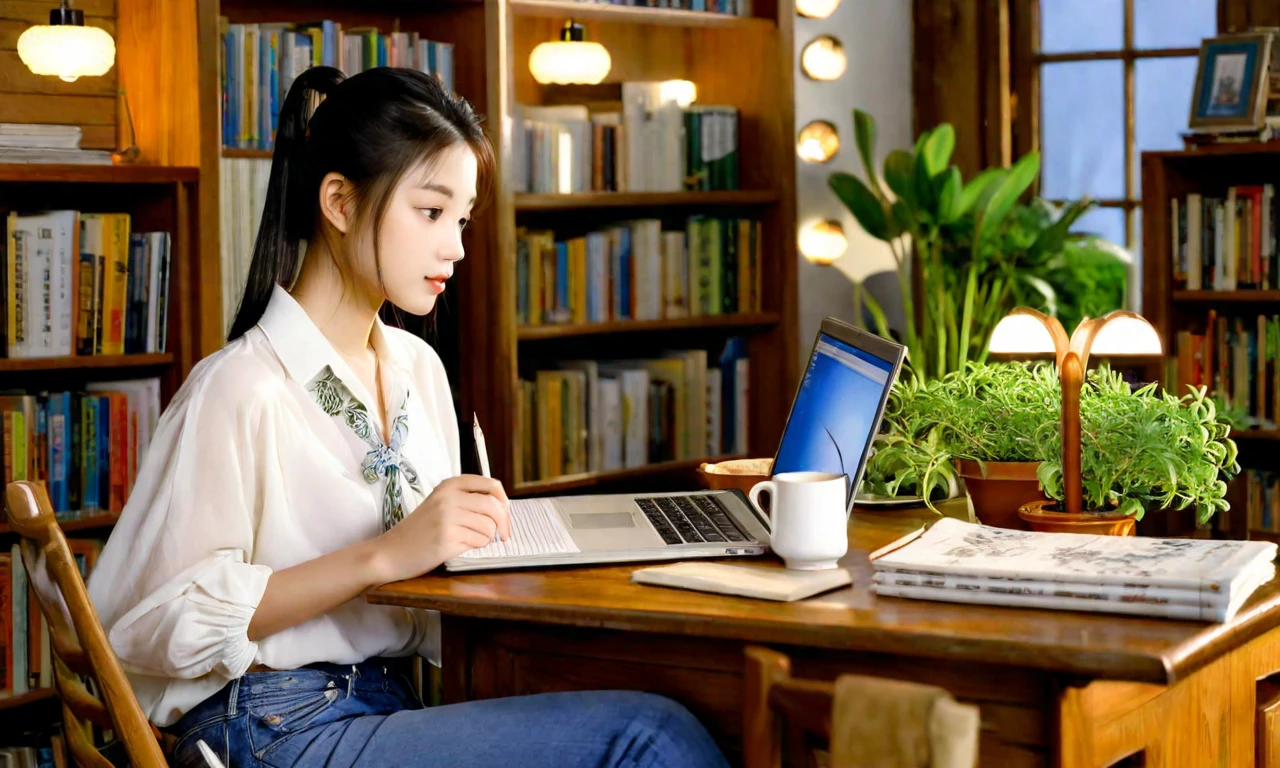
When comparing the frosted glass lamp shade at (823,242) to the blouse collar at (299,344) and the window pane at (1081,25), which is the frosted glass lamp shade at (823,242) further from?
the blouse collar at (299,344)

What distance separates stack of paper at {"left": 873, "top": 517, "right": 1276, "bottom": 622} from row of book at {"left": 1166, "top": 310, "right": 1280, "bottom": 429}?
2.53 metres

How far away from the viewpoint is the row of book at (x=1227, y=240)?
3850mm

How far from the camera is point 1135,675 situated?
118cm

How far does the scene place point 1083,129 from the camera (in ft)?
14.7

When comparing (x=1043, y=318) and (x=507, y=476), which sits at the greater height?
(x=1043, y=318)

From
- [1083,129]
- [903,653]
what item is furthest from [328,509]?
[1083,129]

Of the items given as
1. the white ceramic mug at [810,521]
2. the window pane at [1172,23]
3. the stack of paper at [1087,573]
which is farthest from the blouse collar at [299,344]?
the window pane at [1172,23]

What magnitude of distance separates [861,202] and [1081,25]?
3.04 feet

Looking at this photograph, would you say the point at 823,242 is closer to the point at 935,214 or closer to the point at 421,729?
the point at 935,214

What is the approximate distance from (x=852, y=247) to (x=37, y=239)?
261 centimetres

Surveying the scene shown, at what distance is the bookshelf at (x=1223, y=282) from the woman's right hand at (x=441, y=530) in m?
2.73

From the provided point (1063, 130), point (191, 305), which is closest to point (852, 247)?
point (1063, 130)

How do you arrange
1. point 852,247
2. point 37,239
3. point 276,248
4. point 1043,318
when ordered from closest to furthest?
point 276,248
point 1043,318
point 37,239
point 852,247

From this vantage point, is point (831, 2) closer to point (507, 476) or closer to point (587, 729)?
point (507, 476)
